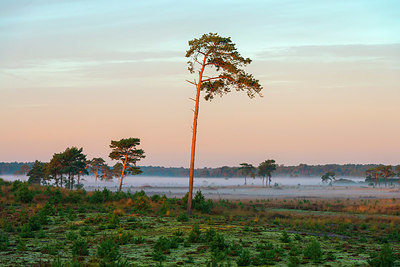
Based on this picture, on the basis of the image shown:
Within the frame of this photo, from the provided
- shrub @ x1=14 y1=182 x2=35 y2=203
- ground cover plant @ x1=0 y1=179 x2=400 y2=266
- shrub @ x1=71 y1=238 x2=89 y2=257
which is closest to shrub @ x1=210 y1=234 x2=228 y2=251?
ground cover plant @ x1=0 y1=179 x2=400 y2=266

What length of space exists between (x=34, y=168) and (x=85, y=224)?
75715 millimetres

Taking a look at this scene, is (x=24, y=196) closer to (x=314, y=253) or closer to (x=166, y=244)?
(x=166, y=244)

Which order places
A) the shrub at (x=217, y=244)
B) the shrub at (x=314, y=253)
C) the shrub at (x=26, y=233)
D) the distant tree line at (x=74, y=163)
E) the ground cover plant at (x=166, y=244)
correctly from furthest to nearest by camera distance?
the distant tree line at (x=74, y=163) → the shrub at (x=26, y=233) → the shrub at (x=217, y=244) → the shrub at (x=314, y=253) → the ground cover plant at (x=166, y=244)

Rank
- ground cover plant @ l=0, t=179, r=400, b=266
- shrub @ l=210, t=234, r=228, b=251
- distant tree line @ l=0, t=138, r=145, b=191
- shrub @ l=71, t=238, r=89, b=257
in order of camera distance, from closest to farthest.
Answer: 1. ground cover plant @ l=0, t=179, r=400, b=266
2. shrub @ l=71, t=238, r=89, b=257
3. shrub @ l=210, t=234, r=228, b=251
4. distant tree line @ l=0, t=138, r=145, b=191

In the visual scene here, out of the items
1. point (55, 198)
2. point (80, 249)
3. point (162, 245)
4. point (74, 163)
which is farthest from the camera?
point (74, 163)

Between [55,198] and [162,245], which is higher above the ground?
[162,245]

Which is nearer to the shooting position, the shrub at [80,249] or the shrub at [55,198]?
the shrub at [80,249]

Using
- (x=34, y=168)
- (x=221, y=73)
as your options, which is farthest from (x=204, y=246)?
(x=34, y=168)

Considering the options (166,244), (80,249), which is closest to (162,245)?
(166,244)

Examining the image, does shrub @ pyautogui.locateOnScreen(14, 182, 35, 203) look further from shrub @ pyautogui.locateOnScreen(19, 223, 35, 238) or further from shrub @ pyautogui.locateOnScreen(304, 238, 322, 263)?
shrub @ pyautogui.locateOnScreen(304, 238, 322, 263)

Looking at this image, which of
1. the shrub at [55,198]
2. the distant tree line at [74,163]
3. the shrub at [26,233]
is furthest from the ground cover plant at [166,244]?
the distant tree line at [74,163]

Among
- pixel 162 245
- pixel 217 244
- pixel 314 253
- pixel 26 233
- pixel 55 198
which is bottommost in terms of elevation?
pixel 26 233

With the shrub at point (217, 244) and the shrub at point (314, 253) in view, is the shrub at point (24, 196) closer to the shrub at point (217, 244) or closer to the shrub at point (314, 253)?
the shrub at point (217, 244)

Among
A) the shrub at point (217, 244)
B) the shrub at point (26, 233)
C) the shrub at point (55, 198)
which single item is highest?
the shrub at point (217, 244)
